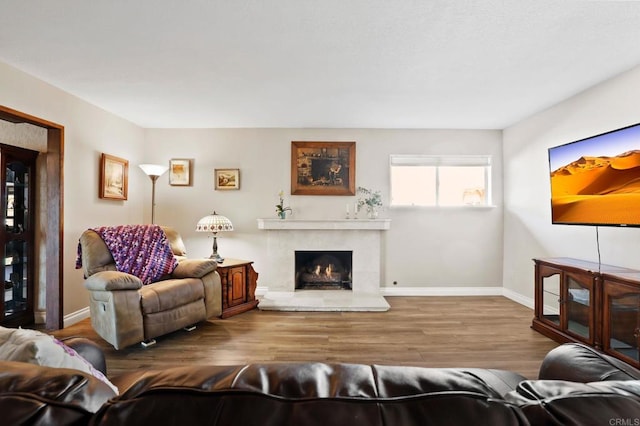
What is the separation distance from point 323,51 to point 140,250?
8.88 ft

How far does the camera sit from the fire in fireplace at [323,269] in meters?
4.69

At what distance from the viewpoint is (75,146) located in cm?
342

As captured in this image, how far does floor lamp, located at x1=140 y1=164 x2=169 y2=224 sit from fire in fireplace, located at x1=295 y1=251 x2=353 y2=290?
223 cm

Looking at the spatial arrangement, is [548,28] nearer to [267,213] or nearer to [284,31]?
[284,31]

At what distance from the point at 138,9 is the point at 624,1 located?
9.96 feet

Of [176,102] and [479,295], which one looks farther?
[479,295]

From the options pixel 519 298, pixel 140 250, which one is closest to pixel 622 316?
pixel 519 298

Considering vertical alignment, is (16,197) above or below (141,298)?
above

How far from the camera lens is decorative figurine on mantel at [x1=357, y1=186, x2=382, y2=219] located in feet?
14.8

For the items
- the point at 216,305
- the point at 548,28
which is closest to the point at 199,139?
the point at 216,305

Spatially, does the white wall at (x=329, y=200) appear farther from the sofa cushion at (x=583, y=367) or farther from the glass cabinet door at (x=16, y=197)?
the sofa cushion at (x=583, y=367)

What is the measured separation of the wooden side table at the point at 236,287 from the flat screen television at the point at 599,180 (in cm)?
349

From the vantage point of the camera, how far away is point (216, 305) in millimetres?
3357

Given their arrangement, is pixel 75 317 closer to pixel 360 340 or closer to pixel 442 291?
pixel 360 340
